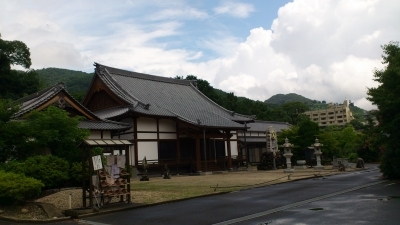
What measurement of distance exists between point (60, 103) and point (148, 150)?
9.11m

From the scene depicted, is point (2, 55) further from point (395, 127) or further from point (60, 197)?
point (395, 127)

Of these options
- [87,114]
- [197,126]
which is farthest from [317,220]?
[197,126]

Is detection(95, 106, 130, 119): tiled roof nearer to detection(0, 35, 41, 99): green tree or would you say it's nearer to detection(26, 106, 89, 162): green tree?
detection(26, 106, 89, 162): green tree

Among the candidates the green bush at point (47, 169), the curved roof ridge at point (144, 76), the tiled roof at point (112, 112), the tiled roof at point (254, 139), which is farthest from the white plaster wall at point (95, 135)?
the tiled roof at point (254, 139)

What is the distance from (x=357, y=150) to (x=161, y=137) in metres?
27.6

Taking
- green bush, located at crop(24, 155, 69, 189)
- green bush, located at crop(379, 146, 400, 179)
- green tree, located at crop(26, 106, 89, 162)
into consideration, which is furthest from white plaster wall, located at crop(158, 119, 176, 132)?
green bush, located at crop(379, 146, 400, 179)

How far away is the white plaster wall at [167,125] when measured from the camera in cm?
3102

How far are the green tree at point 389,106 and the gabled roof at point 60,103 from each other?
15333 mm

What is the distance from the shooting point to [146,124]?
29906 millimetres

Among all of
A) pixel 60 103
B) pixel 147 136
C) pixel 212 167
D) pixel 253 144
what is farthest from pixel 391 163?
pixel 253 144

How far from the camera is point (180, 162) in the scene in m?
31.2

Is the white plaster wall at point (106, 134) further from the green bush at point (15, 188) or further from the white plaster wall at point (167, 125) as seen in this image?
the green bush at point (15, 188)

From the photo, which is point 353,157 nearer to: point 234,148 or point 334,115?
point 234,148

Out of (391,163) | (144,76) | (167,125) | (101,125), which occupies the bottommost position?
(391,163)
